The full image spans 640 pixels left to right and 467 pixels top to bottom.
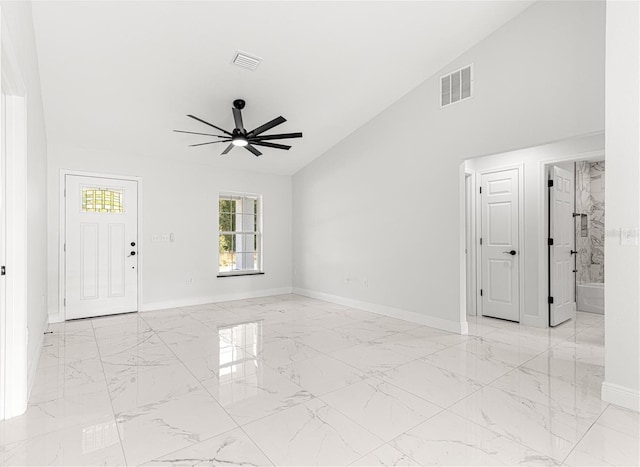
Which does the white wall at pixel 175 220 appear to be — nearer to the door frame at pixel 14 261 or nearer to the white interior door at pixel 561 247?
the door frame at pixel 14 261

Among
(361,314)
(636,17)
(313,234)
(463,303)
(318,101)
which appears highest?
(318,101)

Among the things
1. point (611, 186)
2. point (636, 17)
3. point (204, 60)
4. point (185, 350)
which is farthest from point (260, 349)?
point (636, 17)

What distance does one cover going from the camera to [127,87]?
4004 mm

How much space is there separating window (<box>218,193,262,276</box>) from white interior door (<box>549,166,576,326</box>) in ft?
16.2

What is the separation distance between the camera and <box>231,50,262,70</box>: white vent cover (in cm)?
368

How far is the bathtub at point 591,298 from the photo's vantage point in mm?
5406

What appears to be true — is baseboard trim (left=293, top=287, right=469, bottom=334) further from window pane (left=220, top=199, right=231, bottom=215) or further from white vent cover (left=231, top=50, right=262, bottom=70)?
white vent cover (left=231, top=50, right=262, bottom=70)

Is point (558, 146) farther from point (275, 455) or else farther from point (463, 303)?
point (275, 455)

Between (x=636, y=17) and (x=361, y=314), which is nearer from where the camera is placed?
(x=636, y=17)

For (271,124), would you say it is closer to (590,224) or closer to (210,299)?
(210,299)

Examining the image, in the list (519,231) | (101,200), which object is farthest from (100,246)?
(519,231)

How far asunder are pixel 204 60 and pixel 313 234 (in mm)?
3747

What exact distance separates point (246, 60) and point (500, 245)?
→ 423cm

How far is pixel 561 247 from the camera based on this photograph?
4824 millimetres
